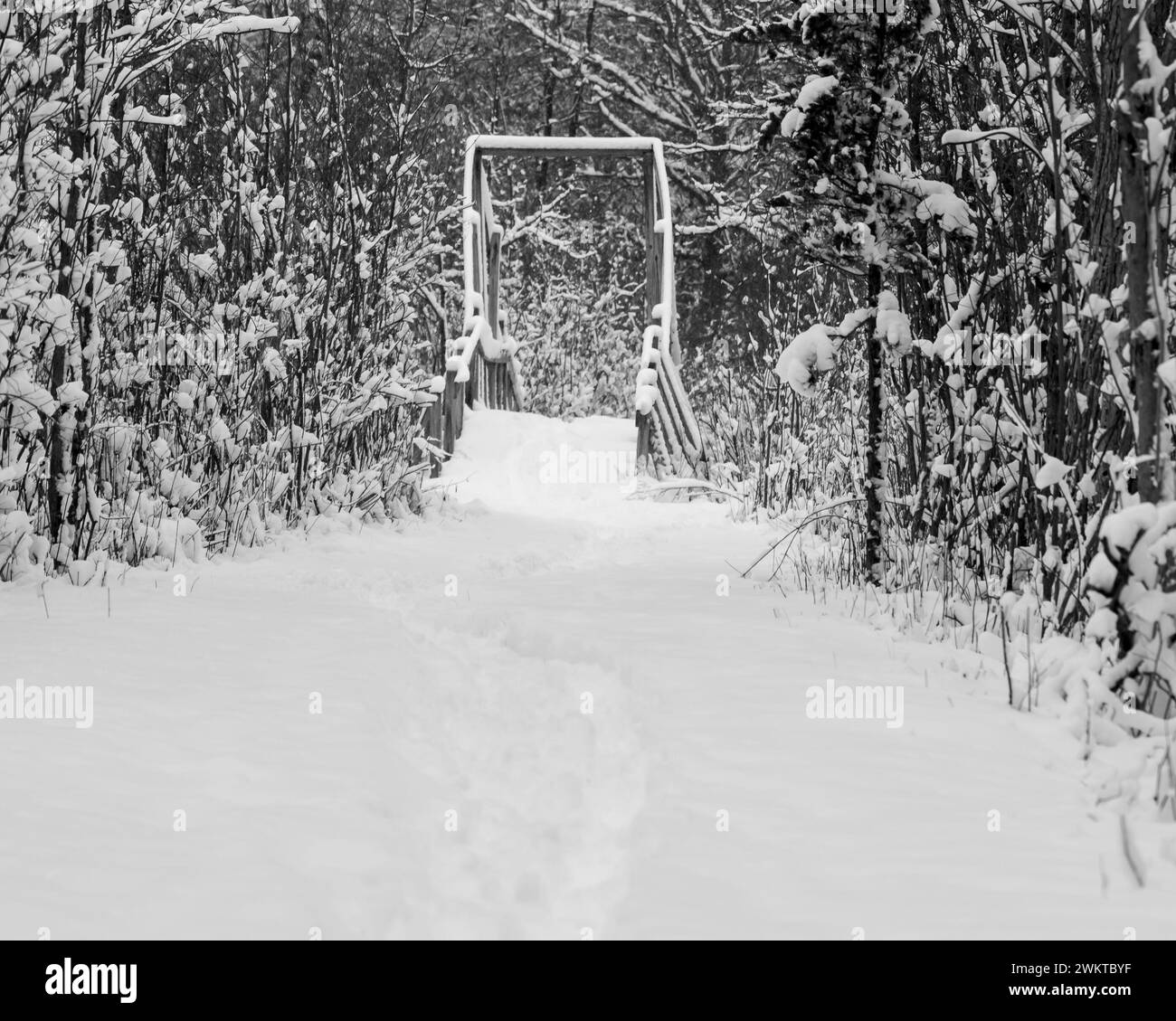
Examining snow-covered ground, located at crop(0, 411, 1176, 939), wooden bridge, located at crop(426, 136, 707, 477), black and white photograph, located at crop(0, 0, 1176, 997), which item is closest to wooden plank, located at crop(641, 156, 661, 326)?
wooden bridge, located at crop(426, 136, 707, 477)

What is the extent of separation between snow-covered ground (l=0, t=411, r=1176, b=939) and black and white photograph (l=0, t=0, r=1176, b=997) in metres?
0.01

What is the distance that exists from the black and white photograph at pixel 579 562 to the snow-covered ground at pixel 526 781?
14 millimetres

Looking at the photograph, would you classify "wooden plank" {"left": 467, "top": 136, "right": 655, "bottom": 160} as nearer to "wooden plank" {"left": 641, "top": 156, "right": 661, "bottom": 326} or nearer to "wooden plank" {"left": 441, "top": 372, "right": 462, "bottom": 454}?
"wooden plank" {"left": 641, "top": 156, "right": 661, "bottom": 326}

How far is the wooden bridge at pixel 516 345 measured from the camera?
9.95 m

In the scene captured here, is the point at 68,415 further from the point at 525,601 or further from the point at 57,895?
the point at 57,895

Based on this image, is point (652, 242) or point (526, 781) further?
point (652, 242)

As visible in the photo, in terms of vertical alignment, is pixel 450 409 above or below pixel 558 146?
below

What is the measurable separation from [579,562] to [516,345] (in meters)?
6.25

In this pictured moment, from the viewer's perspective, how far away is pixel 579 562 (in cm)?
607

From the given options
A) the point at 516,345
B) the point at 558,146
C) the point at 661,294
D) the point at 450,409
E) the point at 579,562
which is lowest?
the point at 579,562

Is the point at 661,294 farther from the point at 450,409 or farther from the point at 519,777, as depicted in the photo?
the point at 519,777

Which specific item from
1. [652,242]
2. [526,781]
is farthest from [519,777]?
[652,242]

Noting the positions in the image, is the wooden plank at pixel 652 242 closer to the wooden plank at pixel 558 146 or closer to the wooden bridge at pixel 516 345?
the wooden bridge at pixel 516 345

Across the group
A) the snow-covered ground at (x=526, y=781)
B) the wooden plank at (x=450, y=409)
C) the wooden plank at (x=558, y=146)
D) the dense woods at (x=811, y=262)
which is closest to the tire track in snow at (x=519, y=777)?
the snow-covered ground at (x=526, y=781)
